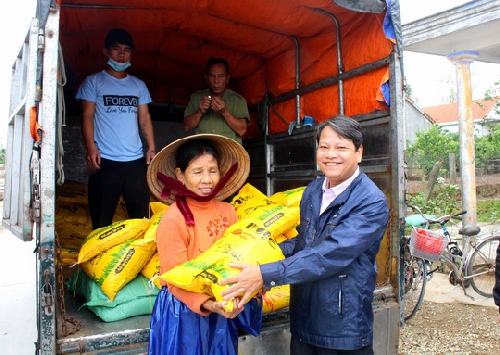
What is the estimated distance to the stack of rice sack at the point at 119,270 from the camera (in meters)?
2.40

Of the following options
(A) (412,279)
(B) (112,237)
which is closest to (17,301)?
(B) (112,237)

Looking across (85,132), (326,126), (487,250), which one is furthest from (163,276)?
(487,250)

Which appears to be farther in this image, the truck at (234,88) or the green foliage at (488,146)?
the green foliage at (488,146)

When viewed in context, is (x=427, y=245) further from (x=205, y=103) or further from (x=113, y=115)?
(x=113, y=115)

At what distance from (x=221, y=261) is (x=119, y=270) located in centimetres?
101

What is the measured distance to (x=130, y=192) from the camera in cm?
329

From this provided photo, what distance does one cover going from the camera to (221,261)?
174 centimetres

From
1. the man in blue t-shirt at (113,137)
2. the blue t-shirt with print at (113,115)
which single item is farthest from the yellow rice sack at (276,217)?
the blue t-shirt with print at (113,115)

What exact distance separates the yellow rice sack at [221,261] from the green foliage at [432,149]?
534 inches

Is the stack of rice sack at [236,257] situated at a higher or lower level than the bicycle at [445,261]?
higher

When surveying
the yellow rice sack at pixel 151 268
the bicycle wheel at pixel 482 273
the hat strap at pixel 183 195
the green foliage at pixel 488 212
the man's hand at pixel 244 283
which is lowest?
the bicycle wheel at pixel 482 273

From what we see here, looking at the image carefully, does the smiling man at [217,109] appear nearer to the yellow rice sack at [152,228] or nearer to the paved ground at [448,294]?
the yellow rice sack at [152,228]

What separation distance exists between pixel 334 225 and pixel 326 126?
0.44m

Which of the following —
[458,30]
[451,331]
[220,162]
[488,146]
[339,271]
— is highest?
[458,30]
